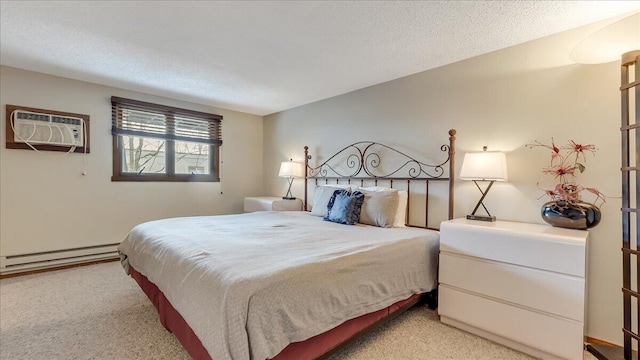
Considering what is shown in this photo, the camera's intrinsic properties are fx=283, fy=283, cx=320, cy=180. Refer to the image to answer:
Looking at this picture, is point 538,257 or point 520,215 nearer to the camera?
point 538,257

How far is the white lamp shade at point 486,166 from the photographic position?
2.21m

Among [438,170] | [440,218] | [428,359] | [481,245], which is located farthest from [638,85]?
[428,359]

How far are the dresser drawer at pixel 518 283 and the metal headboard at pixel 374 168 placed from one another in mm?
685

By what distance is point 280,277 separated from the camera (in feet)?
4.48

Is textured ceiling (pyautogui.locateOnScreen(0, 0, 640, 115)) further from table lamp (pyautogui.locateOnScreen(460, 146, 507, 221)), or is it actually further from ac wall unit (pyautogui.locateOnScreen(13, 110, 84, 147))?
table lamp (pyautogui.locateOnScreen(460, 146, 507, 221))

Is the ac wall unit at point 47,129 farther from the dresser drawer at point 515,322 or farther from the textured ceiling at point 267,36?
the dresser drawer at point 515,322

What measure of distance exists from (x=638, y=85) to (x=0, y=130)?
5221 millimetres

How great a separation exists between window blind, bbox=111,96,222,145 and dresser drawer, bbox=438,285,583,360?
12.6ft

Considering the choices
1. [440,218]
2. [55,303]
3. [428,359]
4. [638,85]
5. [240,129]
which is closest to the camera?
[638,85]

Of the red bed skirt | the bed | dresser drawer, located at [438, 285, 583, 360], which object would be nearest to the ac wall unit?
the bed

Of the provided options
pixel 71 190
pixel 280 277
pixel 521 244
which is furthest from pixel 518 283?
pixel 71 190

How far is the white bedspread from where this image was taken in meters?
1.23

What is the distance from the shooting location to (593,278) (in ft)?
6.50

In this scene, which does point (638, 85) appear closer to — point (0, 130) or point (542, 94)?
Answer: point (542, 94)
